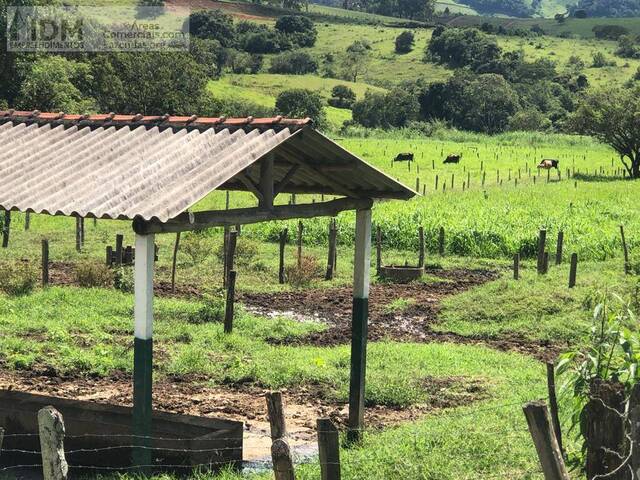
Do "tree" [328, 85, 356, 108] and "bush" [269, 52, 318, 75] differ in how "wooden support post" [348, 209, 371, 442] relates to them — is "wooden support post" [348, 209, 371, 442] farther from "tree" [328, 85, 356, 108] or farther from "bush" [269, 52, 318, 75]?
"bush" [269, 52, 318, 75]

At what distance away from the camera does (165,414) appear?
991 cm

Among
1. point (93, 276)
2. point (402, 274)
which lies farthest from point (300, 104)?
point (93, 276)

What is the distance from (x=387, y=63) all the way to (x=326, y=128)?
39816 mm

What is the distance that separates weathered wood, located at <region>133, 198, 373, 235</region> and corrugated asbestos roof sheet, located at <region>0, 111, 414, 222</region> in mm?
167

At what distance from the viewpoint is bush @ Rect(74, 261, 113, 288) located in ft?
63.5

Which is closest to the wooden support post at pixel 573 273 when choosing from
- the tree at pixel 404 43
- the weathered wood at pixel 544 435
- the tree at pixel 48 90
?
the weathered wood at pixel 544 435

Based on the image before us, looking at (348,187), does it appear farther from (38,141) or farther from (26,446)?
(26,446)

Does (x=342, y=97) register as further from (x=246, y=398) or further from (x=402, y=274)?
(x=246, y=398)

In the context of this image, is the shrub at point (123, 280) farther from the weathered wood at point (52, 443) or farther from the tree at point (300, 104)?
the tree at point (300, 104)

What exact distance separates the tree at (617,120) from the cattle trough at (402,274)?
27103 mm

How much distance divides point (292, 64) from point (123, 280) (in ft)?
251

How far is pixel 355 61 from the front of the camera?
3917 inches

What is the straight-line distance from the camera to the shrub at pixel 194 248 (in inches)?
891

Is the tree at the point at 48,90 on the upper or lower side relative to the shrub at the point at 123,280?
upper
